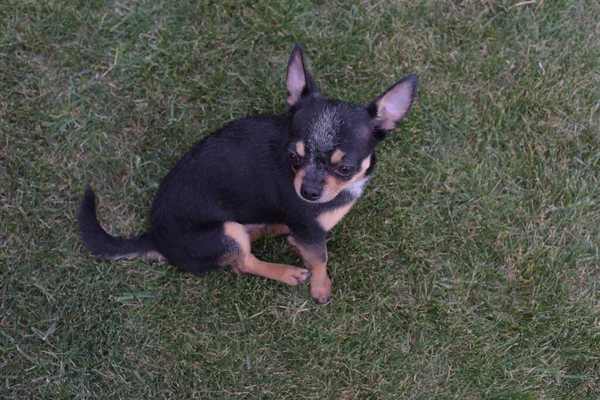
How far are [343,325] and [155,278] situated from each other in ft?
4.62

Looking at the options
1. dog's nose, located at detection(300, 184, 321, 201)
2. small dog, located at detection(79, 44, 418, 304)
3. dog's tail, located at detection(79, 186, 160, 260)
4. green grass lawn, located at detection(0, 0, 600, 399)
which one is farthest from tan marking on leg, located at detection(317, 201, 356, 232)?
dog's tail, located at detection(79, 186, 160, 260)

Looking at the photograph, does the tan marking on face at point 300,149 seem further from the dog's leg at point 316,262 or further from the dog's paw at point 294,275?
the dog's paw at point 294,275

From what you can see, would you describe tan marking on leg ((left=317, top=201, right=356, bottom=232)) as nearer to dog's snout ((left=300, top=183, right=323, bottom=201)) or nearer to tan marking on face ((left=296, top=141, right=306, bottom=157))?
dog's snout ((left=300, top=183, right=323, bottom=201))

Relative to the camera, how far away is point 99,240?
3664 millimetres

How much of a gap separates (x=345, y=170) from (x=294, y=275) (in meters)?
1.08

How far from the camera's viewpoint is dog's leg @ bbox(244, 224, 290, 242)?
383cm

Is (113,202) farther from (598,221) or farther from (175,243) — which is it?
(598,221)

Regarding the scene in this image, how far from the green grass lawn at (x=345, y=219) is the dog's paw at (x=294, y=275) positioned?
0.16 metres

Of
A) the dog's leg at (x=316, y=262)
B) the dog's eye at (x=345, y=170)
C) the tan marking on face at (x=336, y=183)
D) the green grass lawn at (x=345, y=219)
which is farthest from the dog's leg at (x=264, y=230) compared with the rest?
the dog's eye at (x=345, y=170)

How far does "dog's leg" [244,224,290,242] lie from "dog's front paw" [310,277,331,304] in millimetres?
431

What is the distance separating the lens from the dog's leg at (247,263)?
3467mm

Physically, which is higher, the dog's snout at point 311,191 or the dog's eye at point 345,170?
the dog's eye at point 345,170

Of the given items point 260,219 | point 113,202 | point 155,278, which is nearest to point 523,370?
point 260,219

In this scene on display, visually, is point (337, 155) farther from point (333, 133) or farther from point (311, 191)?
point (311, 191)
